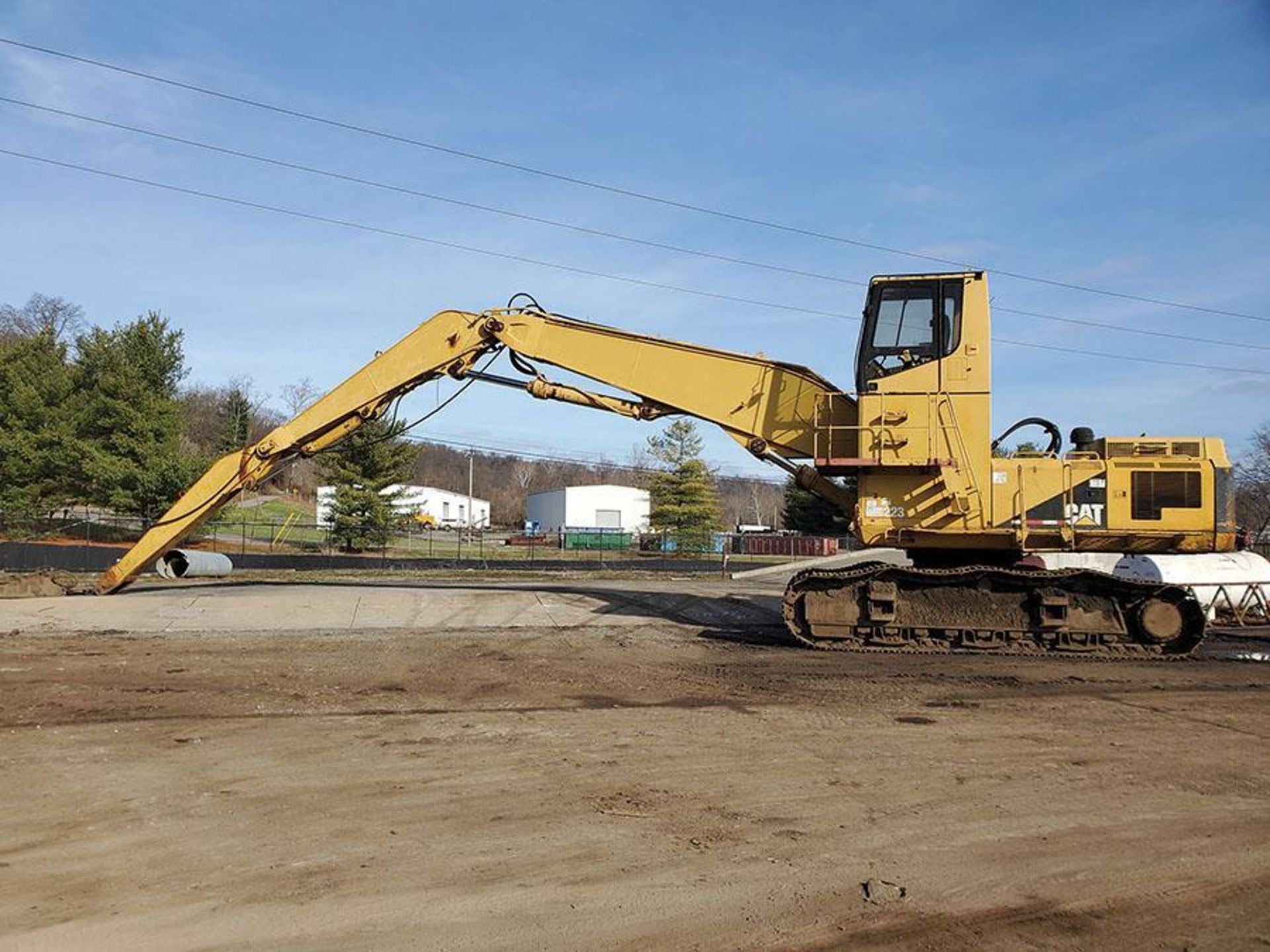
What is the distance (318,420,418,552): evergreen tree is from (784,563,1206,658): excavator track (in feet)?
101

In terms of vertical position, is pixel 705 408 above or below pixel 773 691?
above

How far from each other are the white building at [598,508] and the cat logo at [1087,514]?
6736cm

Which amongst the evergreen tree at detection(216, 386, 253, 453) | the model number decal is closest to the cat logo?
the model number decal

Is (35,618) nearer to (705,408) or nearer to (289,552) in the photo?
(705,408)

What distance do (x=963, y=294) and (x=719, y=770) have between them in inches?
335

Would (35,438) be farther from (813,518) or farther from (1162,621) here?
(813,518)

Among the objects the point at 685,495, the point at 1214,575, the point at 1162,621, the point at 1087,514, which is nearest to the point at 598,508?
the point at 685,495

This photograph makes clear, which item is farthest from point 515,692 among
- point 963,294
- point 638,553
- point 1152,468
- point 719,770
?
point 638,553

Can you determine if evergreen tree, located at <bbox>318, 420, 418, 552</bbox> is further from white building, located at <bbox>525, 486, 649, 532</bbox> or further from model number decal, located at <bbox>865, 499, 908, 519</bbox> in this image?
white building, located at <bbox>525, 486, 649, 532</bbox>

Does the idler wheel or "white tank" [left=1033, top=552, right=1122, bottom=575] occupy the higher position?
"white tank" [left=1033, top=552, right=1122, bottom=575]

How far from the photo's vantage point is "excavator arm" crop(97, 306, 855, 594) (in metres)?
14.2

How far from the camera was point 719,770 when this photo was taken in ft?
22.3

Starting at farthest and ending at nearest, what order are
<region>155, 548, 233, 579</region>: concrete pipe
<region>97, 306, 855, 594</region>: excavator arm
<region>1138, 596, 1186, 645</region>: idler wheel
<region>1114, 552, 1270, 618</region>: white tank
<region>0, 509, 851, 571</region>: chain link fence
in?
<region>0, 509, 851, 571</region>: chain link fence → <region>155, 548, 233, 579</region>: concrete pipe → <region>1114, 552, 1270, 618</region>: white tank → <region>97, 306, 855, 594</region>: excavator arm → <region>1138, 596, 1186, 645</region>: idler wheel

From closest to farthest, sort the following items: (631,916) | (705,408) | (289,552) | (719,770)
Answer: (631,916)
(719,770)
(705,408)
(289,552)
